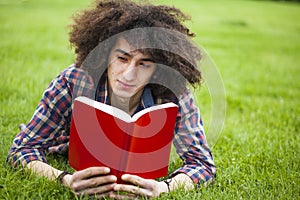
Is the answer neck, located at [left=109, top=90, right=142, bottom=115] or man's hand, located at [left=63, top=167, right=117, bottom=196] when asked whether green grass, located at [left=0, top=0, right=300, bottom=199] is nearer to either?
man's hand, located at [left=63, top=167, right=117, bottom=196]

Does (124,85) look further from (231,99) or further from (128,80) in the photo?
(231,99)

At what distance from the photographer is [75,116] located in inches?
78.7

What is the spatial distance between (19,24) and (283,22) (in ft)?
32.2

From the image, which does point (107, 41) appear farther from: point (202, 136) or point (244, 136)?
point (244, 136)

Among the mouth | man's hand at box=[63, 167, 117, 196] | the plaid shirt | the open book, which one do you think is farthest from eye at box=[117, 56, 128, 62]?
man's hand at box=[63, 167, 117, 196]

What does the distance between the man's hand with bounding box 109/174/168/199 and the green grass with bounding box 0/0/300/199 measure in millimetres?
75

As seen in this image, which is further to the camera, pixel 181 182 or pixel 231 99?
pixel 231 99

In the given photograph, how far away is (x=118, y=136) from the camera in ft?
6.17

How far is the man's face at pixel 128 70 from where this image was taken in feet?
7.47

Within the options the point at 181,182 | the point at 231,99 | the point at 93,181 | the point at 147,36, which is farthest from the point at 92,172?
the point at 231,99

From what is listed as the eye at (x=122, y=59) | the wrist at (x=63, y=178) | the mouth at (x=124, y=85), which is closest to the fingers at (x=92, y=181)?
the wrist at (x=63, y=178)

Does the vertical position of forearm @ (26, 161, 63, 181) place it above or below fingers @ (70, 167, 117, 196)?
below

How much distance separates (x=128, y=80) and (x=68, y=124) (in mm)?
588

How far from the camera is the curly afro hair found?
239 centimetres
